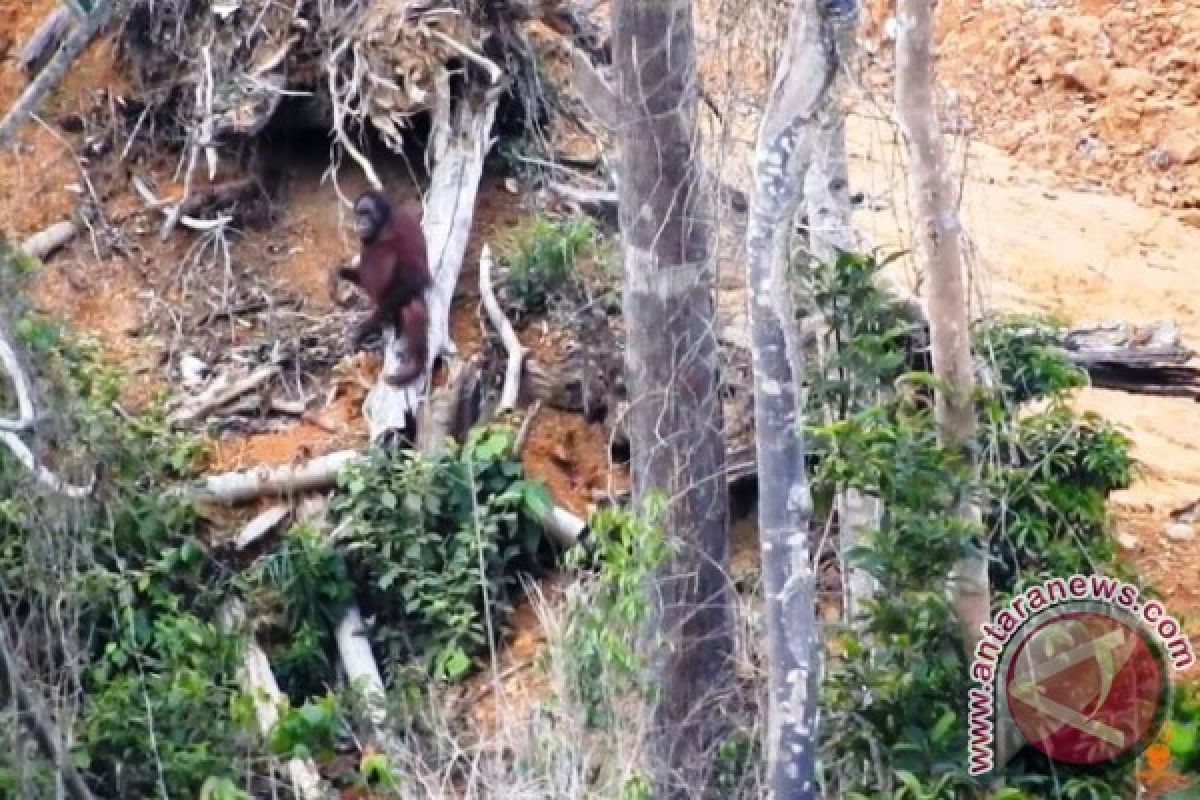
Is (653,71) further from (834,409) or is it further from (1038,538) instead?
(1038,538)

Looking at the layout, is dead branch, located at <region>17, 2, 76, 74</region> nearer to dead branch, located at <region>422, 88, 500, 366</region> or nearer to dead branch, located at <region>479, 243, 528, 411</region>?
dead branch, located at <region>422, 88, 500, 366</region>

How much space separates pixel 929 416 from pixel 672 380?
3.08ft

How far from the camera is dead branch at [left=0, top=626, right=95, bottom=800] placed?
22.9 feet

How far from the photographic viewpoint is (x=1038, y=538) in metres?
7.75

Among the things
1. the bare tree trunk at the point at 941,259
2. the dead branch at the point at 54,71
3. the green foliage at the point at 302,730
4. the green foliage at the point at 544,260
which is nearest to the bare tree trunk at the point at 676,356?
the bare tree trunk at the point at 941,259

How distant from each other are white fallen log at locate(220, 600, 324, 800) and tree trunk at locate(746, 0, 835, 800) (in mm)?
2161

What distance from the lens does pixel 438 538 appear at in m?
8.81

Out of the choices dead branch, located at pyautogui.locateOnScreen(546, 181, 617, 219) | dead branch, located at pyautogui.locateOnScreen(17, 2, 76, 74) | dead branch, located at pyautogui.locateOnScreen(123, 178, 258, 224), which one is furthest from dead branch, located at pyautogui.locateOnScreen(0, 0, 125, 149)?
dead branch, located at pyautogui.locateOnScreen(17, 2, 76, 74)

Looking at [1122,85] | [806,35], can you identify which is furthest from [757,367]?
[1122,85]

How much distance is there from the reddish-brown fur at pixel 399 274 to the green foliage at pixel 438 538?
1.88 feet

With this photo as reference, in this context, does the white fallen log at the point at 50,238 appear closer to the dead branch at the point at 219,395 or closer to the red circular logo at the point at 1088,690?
the dead branch at the point at 219,395

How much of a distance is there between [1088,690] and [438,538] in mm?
3107

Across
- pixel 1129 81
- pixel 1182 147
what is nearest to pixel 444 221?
pixel 1182 147

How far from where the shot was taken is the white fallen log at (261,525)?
29.7 feet
